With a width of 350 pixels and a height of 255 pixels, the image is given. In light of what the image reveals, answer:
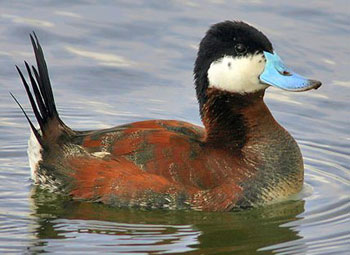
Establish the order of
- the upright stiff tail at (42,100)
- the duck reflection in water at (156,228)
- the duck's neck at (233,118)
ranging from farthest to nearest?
the upright stiff tail at (42,100)
the duck's neck at (233,118)
the duck reflection in water at (156,228)

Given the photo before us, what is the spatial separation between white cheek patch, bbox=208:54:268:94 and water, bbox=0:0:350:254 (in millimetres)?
984

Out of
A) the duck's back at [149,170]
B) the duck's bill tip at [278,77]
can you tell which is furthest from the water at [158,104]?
the duck's bill tip at [278,77]

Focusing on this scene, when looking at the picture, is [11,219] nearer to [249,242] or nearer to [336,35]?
[249,242]

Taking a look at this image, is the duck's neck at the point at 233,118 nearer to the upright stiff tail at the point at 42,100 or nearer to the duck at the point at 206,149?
the duck at the point at 206,149

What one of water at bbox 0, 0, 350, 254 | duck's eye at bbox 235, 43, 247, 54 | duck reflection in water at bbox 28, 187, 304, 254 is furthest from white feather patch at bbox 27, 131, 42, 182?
duck's eye at bbox 235, 43, 247, 54

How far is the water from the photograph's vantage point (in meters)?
8.09

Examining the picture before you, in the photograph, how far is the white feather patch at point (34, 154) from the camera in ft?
29.5

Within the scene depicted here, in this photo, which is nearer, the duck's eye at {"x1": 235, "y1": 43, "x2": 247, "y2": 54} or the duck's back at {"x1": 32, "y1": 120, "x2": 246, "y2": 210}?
the duck's back at {"x1": 32, "y1": 120, "x2": 246, "y2": 210}

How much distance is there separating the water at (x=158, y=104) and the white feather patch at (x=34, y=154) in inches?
6.5

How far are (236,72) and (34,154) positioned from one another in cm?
176

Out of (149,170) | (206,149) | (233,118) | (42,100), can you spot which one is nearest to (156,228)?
(149,170)

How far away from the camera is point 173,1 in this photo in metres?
13.1

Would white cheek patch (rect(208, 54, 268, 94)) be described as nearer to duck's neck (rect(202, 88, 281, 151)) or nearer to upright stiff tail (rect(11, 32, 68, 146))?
duck's neck (rect(202, 88, 281, 151))

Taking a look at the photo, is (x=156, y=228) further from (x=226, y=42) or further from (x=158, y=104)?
(x=158, y=104)
